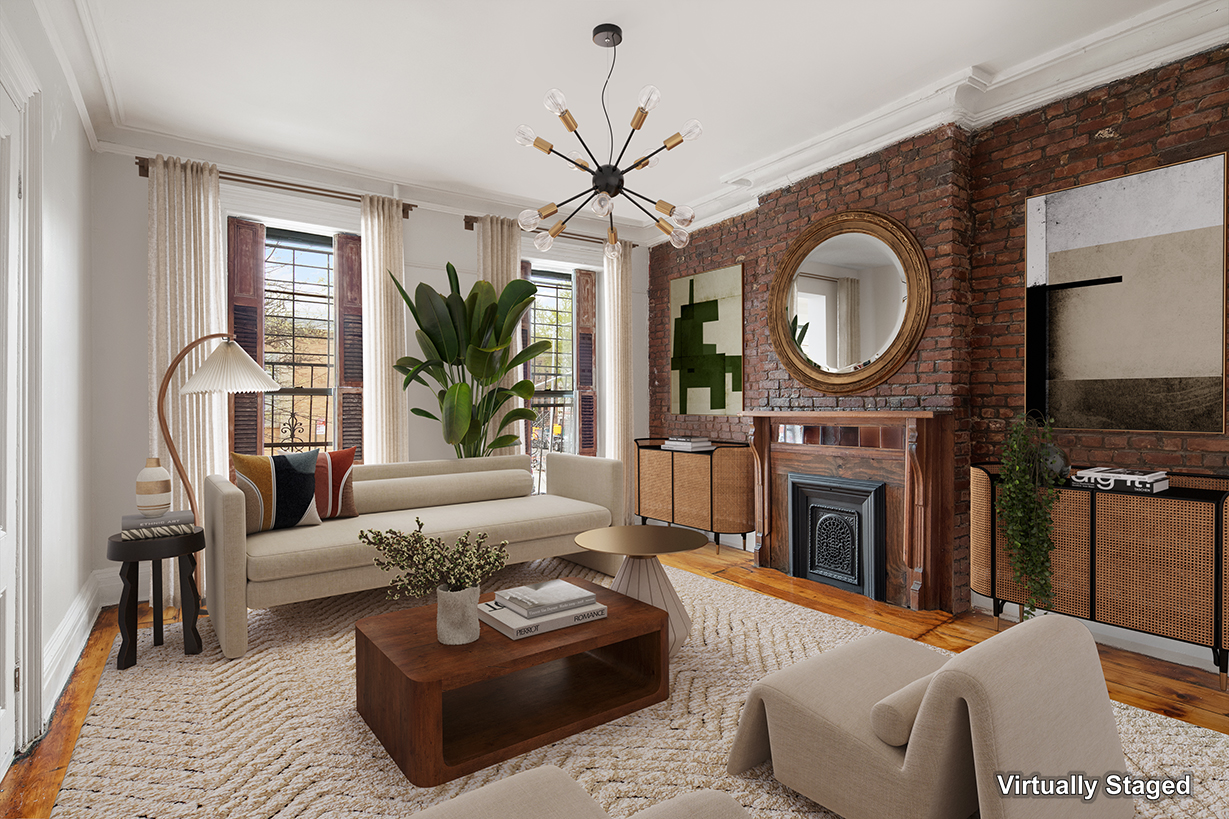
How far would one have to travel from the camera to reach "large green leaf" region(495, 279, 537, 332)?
179 inches

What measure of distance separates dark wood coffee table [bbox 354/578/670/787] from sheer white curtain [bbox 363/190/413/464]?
2288 mm

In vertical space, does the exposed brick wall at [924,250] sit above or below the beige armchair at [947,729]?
above

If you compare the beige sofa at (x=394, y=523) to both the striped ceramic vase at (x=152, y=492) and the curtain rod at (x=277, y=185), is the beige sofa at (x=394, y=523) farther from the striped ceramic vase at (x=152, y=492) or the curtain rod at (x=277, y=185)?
the curtain rod at (x=277, y=185)

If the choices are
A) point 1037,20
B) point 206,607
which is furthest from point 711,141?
point 206,607

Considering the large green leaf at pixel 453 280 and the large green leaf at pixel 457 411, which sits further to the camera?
the large green leaf at pixel 453 280

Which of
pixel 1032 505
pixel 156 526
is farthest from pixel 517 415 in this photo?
pixel 1032 505

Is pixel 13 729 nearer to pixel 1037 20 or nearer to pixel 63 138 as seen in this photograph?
pixel 63 138

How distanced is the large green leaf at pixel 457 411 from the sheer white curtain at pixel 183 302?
4.48 ft

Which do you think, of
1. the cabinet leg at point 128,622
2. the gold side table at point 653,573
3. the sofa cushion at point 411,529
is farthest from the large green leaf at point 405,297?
the gold side table at point 653,573

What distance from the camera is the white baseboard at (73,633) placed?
2369 millimetres

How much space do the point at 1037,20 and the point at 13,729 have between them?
4.63 m

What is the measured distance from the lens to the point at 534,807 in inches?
42.5

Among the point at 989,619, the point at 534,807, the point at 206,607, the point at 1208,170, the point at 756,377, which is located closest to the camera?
the point at 534,807

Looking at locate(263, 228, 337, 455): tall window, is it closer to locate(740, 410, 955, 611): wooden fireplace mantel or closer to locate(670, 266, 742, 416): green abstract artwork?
locate(670, 266, 742, 416): green abstract artwork
